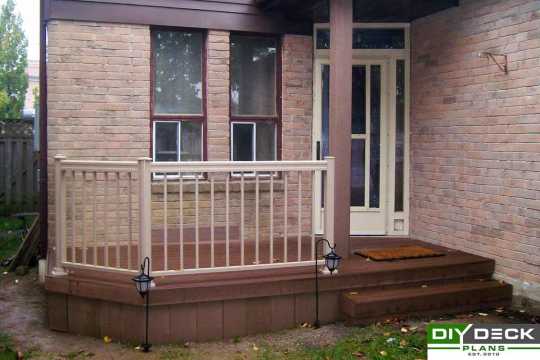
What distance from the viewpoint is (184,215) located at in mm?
6289

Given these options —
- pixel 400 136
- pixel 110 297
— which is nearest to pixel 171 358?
pixel 110 297

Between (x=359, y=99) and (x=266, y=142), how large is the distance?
1185 millimetres

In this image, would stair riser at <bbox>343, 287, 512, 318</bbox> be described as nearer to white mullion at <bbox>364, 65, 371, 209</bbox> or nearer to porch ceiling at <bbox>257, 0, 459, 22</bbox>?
white mullion at <bbox>364, 65, 371, 209</bbox>

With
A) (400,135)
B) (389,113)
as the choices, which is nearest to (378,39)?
(389,113)

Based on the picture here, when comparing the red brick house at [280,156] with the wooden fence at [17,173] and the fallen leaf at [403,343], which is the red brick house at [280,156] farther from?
the wooden fence at [17,173]

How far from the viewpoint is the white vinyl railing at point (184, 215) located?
446 centimetres

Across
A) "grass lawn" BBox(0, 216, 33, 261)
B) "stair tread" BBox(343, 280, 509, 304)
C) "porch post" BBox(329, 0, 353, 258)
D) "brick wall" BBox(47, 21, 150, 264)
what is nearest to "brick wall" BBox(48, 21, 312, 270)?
"brick wall" BBox(47, 21, 150, 264)

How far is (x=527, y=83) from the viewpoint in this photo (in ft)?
Result: 16.6

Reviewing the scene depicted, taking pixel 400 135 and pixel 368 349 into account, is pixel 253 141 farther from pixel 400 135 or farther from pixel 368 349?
pixel 368 349

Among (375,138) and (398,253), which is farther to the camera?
(375,138)

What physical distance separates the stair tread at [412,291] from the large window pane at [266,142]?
2207 mm

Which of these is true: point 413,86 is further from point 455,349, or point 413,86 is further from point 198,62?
point 455,349

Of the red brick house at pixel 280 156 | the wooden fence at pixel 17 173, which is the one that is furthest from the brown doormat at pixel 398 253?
the wooden fence at pixel 17 173

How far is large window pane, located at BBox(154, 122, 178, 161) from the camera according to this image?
625cm
